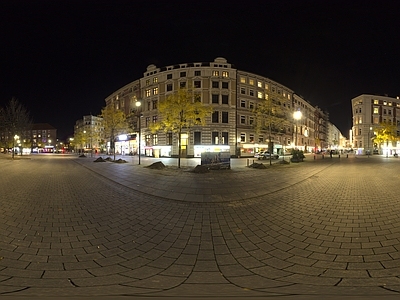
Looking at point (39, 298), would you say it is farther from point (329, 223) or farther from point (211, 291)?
point (329, 223)

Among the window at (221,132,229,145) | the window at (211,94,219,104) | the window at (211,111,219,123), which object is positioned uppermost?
the window at (211,94,219,104)

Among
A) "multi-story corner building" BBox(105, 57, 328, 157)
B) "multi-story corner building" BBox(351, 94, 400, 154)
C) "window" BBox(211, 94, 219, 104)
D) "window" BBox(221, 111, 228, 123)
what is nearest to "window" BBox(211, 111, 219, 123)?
"multi-story corner building" BBox(105, 57, 328, 157)

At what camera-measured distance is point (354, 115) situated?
317 ft

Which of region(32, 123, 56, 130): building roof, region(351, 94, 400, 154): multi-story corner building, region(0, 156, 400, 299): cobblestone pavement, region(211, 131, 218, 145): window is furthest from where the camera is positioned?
region(32, 123, 56, 130): building roof

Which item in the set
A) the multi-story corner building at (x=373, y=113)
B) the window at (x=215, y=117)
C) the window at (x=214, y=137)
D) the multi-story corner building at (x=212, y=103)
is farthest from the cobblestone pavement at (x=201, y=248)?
the multi-story corner building at (x=373, y=113)

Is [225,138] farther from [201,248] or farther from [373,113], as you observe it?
[373,113]

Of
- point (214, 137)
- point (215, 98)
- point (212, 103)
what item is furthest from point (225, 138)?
point (215, 98)

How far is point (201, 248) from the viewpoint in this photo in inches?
199

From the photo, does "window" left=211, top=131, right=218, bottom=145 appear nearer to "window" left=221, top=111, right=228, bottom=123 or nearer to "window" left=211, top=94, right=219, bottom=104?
"window" left=221, top=111, right=228, bottom=123

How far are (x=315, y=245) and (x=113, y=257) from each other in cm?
415

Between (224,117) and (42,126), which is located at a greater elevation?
(42,126)

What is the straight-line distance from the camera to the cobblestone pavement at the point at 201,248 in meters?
3.73

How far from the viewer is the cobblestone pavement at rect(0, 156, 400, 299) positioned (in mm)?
3729

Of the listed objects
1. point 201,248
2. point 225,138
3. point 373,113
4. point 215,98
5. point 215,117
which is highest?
point 373,113
